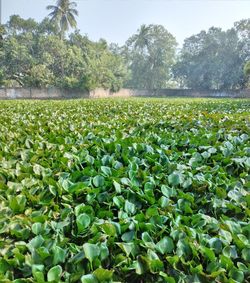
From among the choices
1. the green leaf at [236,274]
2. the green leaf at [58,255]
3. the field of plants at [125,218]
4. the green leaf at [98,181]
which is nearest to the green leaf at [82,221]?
the field of plants at [125,218]

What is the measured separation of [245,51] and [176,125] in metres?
36.3

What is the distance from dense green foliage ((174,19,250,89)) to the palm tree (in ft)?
53.1

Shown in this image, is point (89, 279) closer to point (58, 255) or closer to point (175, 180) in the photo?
point (58, 255)

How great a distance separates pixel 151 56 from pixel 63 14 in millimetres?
14583

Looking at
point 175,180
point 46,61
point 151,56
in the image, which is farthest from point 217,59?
point 175,180

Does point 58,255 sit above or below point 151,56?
below

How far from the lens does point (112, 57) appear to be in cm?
3272

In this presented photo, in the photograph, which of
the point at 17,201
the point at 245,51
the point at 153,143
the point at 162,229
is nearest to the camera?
the point at 162,229

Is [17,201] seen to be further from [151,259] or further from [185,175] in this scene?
[185,175]

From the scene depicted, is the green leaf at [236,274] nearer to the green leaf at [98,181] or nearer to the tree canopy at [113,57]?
the green leaf at [98,181]

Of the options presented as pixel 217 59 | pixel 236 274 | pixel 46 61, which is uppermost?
pixel 217 59

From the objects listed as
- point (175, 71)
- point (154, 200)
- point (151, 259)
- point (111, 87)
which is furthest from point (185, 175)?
point (175, 71)

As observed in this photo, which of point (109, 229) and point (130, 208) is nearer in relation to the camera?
point (109, 229)

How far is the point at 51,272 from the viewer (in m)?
0.96
